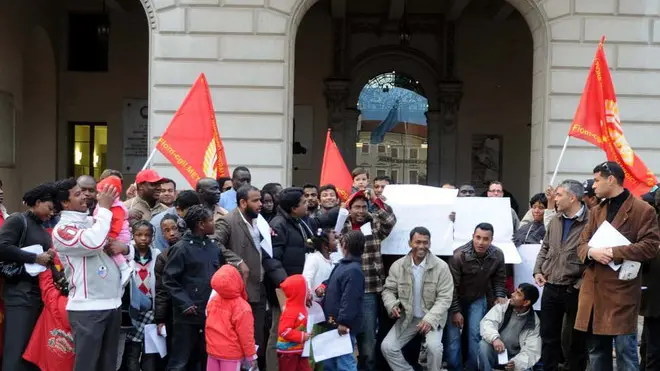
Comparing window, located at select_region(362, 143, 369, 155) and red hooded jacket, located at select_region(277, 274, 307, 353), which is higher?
window, located at select_region(362, 143, 369, 155)

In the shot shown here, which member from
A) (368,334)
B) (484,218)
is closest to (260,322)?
(368,334)

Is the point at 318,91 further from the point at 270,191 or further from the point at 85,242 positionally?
the point at 85,242

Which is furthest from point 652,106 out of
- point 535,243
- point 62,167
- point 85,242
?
point 62,167

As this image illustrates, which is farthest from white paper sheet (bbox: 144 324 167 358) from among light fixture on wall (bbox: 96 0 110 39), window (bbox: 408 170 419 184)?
window (bbox: 408 170 419 184)

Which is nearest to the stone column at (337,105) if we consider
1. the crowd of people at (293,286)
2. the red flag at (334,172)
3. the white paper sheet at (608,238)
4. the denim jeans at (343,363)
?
the red flag at (334,172)

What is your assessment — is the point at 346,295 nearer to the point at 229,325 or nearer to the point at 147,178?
the point at 229,325

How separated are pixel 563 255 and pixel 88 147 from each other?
14544 mm

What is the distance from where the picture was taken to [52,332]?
6.21 metres

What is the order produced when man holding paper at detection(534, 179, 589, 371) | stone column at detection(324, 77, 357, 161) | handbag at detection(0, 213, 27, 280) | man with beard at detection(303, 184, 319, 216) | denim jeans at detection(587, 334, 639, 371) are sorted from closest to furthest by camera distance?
handbag at detection(0, 213, 27, 280), denim jeans at detection(587, 334, 639, 371), man holding paper at detection(534, 179, 589, 371), man with beard at detection(303, 184, 319, 216), stone column at detection(324, 77, 357, 161)

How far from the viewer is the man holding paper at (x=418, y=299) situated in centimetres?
751

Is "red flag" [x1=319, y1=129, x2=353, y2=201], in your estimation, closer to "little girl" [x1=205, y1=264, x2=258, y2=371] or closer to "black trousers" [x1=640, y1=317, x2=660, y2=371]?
"little girl" [x1=205, y1=264, x2=258, y2=371]

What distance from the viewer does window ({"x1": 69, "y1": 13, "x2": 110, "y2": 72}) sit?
18.8 meters

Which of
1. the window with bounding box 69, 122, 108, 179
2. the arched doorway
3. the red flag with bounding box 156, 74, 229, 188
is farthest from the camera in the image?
the arched doorway

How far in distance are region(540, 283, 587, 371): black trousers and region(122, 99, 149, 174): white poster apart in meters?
13.1
